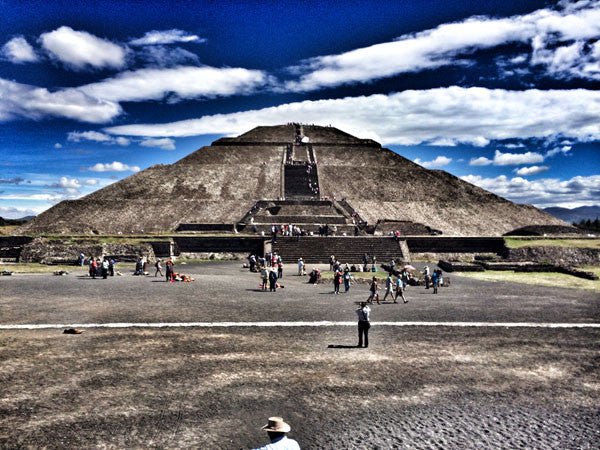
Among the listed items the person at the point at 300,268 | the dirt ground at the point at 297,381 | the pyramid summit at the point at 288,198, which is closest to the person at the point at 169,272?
the dirt ground at the point at 297,381

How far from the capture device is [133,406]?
22.8 feet

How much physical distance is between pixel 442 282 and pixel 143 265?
1635cm

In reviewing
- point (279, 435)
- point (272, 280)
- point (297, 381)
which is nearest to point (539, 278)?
point (272, 280)

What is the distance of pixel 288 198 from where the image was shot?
197 feet

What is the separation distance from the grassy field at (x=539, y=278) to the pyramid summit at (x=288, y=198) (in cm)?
1672

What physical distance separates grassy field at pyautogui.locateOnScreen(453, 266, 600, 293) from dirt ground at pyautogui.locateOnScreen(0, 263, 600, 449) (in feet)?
25.7

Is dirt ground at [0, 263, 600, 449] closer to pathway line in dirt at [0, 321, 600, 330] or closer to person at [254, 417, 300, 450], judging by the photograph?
pathway line in dirt at [0, 321, 600, 330]

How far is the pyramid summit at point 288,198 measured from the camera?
4944 centimetres

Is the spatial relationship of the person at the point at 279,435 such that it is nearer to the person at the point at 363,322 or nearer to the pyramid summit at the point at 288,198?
the person at the point at 363,322

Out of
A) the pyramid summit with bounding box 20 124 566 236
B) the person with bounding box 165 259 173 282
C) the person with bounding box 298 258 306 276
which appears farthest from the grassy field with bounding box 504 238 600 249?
the person with bounding box 165 259 173 282

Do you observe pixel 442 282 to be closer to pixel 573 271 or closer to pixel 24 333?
pixel 573 271

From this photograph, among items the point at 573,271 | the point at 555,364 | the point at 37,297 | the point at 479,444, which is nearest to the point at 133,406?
the point at 479,444

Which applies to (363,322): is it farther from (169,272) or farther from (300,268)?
(300,268)

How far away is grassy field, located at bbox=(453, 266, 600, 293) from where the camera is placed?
21516 millimetres
